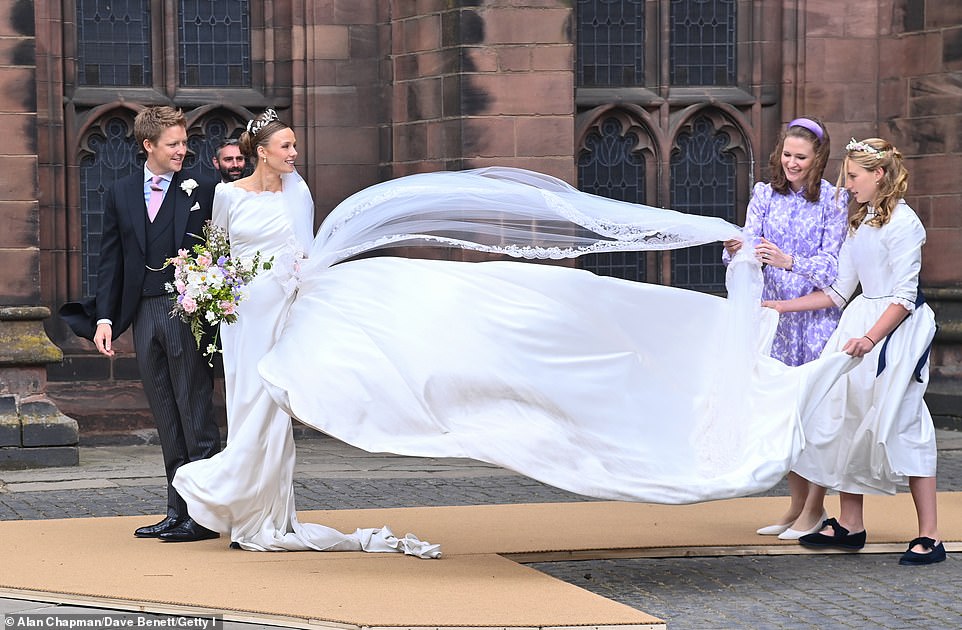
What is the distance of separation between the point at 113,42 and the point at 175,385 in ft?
18.4

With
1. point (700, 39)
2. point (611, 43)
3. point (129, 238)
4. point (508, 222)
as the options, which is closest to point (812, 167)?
point (508, 222)

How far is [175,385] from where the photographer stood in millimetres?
8359

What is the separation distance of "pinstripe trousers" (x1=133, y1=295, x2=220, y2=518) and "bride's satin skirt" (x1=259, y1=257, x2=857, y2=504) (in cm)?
86

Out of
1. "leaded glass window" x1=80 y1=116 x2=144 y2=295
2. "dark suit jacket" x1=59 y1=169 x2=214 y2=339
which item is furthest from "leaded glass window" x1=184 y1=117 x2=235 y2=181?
"dark suit jacket" x1=59 y1=169 x2=214 y2=339

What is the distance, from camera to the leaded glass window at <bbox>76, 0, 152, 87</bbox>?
43.1ft

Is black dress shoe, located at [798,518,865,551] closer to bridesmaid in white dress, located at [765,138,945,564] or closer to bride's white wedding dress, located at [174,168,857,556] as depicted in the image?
bridesmaid in white dress, located at [765,138,945,564]

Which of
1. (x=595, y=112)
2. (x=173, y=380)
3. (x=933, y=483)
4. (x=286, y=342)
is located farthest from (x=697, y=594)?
(x=595, y=112)

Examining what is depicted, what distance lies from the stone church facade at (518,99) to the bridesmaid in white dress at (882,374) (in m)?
4.75

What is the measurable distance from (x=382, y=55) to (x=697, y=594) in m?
7.32

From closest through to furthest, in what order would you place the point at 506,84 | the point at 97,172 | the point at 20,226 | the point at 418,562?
the point at 418,562 → the point at 20,226 → the point at 506,84 → the point at 97,172

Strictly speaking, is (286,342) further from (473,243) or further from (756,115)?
(756,115)

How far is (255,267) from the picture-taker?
791cm

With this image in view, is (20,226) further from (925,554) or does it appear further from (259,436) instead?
(925,554)

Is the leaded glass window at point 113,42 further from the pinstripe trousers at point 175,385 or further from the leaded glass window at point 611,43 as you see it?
the pinstripe trousers at point 175,385
